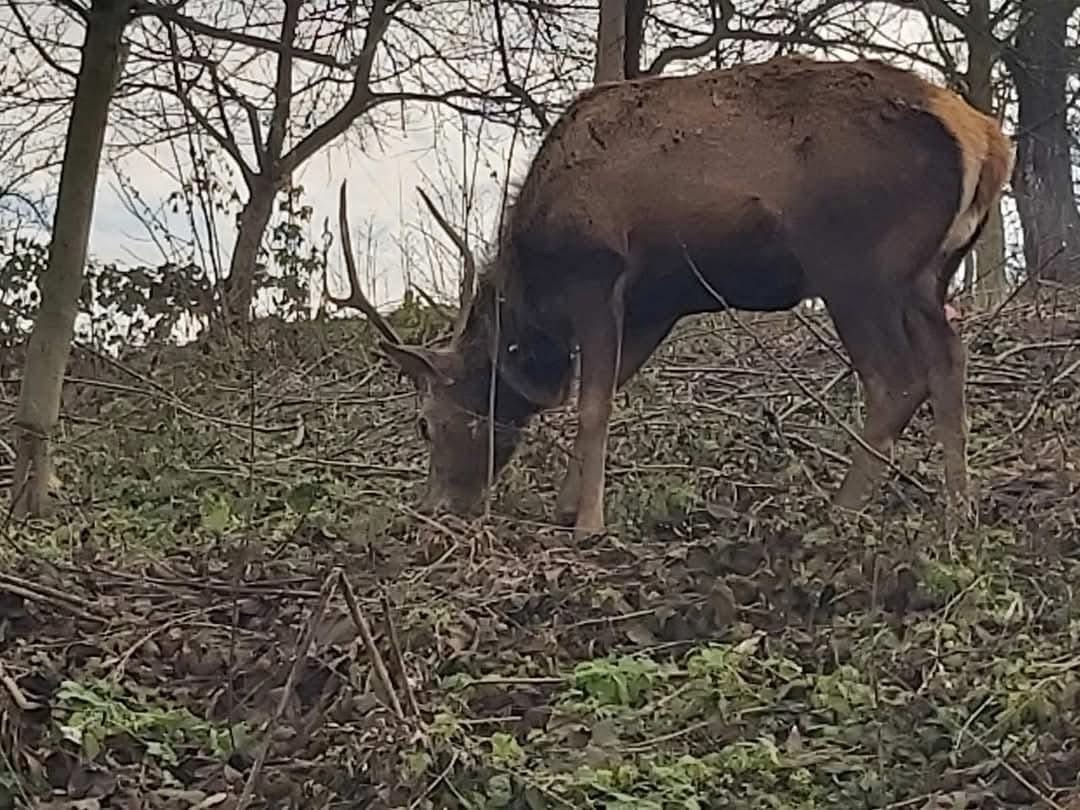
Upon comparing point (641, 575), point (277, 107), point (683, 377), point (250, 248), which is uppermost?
point (277, 107)

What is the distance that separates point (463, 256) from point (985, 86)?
830cm

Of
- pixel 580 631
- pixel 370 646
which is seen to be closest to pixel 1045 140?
pixel 580 631

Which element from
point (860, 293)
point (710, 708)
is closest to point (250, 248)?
point (860, 293)

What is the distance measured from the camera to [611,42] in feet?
36.1

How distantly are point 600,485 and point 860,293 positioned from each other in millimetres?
1408

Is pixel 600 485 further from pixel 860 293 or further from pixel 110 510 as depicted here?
pixel 110 510

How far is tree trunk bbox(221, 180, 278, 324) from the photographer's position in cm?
1323

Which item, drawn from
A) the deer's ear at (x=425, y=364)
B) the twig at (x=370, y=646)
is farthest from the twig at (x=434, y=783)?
the deer's ear at (x=425, y=364)

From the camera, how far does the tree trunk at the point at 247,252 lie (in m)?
13.2

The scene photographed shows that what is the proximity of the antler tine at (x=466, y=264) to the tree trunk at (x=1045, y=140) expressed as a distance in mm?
6567

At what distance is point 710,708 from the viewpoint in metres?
4.93

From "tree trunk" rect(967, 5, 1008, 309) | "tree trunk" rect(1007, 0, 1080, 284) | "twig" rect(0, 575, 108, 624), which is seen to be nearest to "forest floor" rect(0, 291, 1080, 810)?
"twig" rect(0, 575, 108, 624)

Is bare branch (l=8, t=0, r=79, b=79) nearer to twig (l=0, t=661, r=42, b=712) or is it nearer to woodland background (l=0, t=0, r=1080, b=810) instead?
woodland background (l=0, t=0, r=1080, b=810)

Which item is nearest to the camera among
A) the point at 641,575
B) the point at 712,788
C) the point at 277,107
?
the point at 712,788
